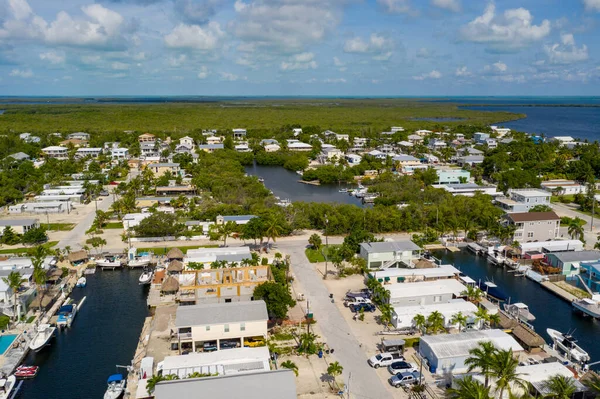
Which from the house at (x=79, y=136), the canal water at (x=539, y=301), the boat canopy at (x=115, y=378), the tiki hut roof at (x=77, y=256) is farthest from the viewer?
the house at (x=79, y=136)

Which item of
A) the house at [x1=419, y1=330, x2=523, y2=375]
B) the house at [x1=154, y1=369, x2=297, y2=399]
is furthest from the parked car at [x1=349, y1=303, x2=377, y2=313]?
the house at [x1=154, y1=369, x2=297, y2=399]

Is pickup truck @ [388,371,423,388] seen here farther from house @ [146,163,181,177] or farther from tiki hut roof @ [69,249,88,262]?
house @ [146,163,181,177]

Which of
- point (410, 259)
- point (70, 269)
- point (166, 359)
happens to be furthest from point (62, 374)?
point (410, 259)

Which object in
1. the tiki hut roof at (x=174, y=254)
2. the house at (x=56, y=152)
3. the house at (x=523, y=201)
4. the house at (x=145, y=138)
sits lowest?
the tiki hut roof at (x=174, y=254)

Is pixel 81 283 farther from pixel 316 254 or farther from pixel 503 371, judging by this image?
pixel 503 371

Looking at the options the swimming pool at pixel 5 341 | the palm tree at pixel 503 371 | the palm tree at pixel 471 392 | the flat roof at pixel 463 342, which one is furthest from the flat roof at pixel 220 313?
the palm tree at pixel 503 371

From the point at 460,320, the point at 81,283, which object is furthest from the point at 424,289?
the point at 81,283

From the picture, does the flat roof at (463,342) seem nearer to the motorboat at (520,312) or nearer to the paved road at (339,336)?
the paved road at (339,336)
